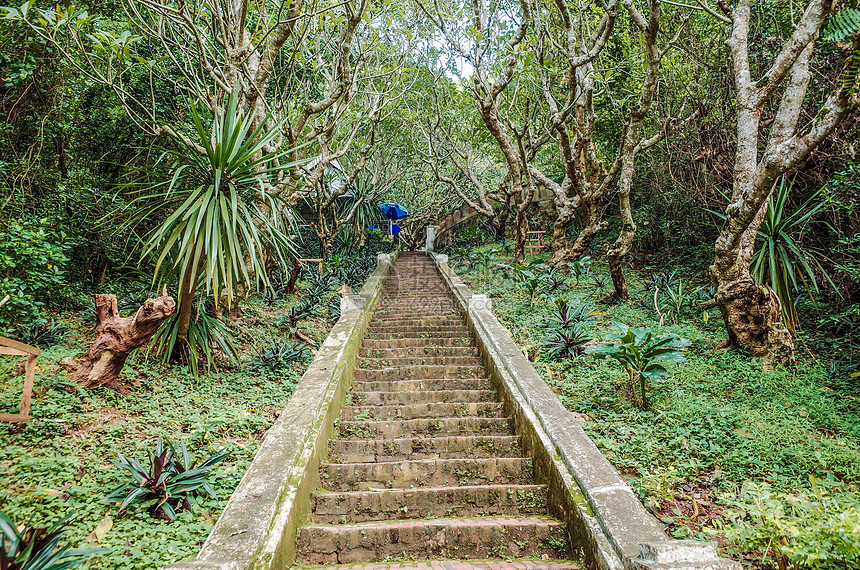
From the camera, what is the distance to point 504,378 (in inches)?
171

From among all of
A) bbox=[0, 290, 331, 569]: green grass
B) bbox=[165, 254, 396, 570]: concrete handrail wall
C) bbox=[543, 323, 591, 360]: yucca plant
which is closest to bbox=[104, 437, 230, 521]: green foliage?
bbox=[0, 290, 331, 569]: green grass

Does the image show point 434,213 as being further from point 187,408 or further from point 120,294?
point 187,408

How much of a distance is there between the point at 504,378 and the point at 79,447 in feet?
10.5

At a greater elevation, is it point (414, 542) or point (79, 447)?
point (79, 447)

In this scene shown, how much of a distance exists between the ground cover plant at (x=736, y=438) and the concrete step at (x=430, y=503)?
0.68 metres

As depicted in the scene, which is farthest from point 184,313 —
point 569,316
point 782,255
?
point 782,255

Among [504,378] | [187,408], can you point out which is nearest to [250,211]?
[187,408]

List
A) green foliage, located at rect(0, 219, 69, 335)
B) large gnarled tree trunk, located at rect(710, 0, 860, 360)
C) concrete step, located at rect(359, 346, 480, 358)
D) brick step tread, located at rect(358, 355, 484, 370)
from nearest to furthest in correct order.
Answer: green foliage, located at rect(0, 219, 69, 335), large gnarled tree trunk, located at rect(710, 0, 860, 360), brick step tread, located at rect(358, 355, 484, 370), concrete step, located at rect(359, 346, 480, 358)

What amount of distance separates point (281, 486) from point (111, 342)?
2.15 meters

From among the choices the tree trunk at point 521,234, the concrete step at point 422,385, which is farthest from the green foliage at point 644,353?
the tree trunk at point 521,234

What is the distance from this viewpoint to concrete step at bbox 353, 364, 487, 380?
16.8 ft

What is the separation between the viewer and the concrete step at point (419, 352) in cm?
575

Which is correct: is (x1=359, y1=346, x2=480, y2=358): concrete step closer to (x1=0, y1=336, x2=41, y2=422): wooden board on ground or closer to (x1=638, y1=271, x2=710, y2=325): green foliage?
(x1=638, y1=271, x2=710, y2=325): green foliage

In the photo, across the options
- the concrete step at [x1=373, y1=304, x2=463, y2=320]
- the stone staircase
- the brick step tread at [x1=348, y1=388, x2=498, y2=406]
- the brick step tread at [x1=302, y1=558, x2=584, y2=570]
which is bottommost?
the brick step tread at [x1=302, y1=558, x2=584, y2=570]
